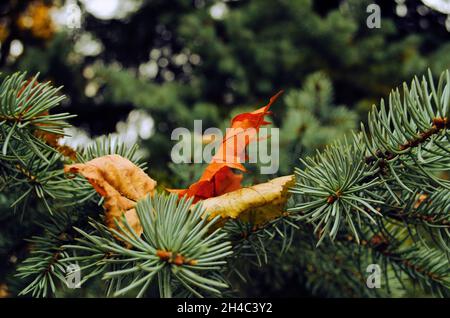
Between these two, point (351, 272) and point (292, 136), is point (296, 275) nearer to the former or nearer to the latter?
point (351, 272)

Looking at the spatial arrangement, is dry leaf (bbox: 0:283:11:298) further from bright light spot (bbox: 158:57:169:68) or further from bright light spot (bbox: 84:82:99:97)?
bright light spot (bbox: 158:57:169:68)

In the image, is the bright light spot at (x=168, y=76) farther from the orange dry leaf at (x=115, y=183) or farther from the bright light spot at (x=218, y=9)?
the orange dry leaf at (x=115, y=183)

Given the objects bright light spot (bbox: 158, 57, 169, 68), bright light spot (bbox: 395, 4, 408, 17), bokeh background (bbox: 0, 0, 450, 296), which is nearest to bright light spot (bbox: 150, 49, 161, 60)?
bright light spot (bbox: 158, 57, 169, 68)

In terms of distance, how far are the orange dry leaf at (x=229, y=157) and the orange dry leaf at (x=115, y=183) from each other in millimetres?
33

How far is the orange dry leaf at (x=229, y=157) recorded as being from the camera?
0.34m

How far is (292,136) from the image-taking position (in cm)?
81

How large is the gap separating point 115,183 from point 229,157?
0.09 m

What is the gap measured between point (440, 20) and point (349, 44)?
783 mm

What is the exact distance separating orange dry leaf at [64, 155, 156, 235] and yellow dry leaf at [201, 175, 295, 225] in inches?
2.0

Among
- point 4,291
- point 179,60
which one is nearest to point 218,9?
point 179,60

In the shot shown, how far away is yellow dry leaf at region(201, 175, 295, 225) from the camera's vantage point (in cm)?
30

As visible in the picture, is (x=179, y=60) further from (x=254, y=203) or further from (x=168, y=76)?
(x=254, y=203)

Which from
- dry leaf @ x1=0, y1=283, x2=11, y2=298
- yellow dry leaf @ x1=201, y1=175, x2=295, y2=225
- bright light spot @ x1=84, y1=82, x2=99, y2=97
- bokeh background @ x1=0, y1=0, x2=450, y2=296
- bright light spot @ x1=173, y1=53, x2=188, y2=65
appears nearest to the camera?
yellow dry leaf @ x1=201, y1=175, x2=295, y2=225

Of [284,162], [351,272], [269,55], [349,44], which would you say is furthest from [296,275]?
[349,44]
